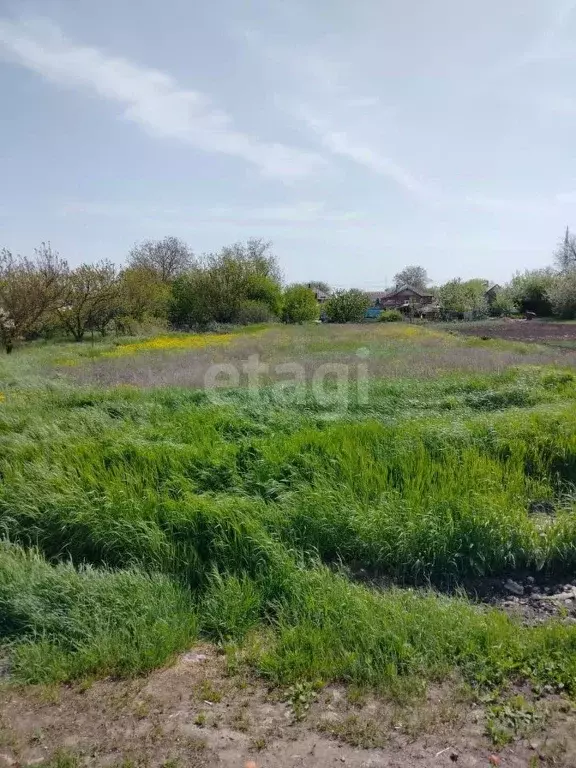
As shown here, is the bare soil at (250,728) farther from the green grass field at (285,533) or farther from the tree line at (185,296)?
the tree line at (185,296)

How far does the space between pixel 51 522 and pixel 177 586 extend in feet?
5.76

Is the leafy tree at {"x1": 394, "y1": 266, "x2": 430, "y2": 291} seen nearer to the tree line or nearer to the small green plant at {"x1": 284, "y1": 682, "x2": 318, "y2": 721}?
the tree line

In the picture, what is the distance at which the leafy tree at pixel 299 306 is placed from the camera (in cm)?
4419

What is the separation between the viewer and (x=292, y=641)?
10.7 feet

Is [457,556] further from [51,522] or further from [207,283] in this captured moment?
[207,283]

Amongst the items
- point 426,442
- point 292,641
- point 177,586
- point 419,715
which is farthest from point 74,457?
point 419,715

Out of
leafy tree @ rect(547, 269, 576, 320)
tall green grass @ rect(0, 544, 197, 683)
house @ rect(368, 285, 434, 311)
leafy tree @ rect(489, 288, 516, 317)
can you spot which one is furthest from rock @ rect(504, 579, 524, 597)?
house @ rect(368, 285, 434, 311)

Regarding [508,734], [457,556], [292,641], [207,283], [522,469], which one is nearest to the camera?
[508,734]

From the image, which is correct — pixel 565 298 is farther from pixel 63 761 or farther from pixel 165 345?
pixel 63 761

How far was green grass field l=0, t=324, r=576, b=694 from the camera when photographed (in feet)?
10.5

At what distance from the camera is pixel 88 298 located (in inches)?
1035

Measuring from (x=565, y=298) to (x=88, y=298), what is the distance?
4085 centimetres

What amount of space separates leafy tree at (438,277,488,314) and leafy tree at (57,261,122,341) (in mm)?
37314

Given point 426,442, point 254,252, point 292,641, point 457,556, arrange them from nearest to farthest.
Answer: point 292,641, point 457,556, point 426,442, point 254,252
